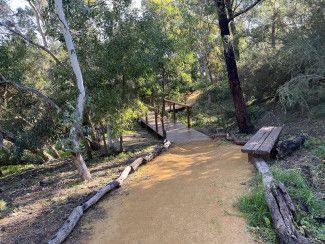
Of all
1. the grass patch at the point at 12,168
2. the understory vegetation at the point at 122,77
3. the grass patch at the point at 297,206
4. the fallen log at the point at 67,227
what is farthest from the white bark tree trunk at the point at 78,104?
the grass patch at the point at 12,168

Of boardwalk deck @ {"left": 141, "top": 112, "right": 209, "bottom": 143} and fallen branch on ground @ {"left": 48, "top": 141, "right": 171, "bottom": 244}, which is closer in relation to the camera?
fallen branch on ground @ {"left": 48, "top": 141, "right": 171, "bottom": 244}

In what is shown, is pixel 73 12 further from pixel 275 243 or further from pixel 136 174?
pixel 275 243

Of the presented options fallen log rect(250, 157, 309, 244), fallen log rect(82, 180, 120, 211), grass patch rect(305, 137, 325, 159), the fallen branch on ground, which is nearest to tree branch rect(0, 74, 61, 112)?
the fallen branch on ground

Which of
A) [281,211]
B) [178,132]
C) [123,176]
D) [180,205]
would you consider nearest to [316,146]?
[281,211]

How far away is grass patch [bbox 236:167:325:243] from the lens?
14.4 feet

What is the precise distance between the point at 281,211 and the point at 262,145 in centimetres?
291

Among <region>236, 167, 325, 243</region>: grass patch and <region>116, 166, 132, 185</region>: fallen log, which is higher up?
<region>116, 166, 132, 185</region>: fallen log

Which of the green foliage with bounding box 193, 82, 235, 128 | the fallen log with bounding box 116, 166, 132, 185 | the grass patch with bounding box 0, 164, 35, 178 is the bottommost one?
the fallen log with bounding box 116, 166, 132, 185

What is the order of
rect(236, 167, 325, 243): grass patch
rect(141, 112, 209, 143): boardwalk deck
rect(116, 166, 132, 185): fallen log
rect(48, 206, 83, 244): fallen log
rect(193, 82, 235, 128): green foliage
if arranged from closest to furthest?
rect(236, 167, 325, 243): grass patch, rect(48, 206, 83, 244): fallen log, rect(116, 166, 132, 185): fallen log, rect(141, 112, 209, 143): boardwalk deck, rect(193, 82, 235, 128): green foliage

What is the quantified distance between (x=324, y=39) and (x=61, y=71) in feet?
23.5

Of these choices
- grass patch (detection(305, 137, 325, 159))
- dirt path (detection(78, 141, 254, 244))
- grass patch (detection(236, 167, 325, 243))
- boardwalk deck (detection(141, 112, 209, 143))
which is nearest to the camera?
grass patch (detection(236, 167, 325, 243))

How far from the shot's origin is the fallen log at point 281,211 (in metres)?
4.02

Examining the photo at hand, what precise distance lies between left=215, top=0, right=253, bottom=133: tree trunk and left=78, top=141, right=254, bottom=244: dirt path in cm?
282

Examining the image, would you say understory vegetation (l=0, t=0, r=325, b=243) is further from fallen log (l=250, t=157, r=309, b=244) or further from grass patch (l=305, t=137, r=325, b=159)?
fallen log (l=250, t=157, r=309, b=244)
